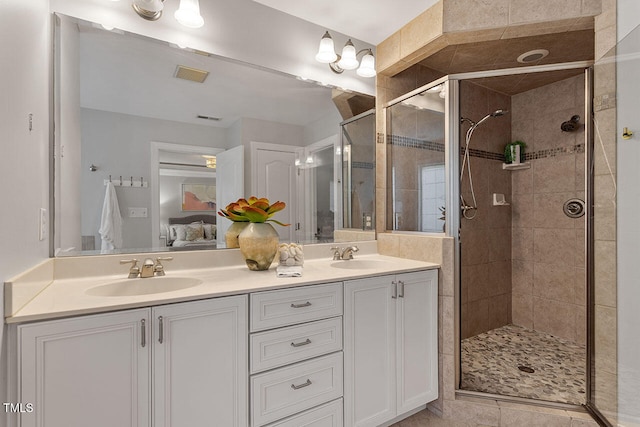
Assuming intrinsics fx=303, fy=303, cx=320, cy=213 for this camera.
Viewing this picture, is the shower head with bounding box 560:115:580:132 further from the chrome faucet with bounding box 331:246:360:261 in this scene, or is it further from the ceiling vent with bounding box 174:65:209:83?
the ceiling vent with bounding box 174:65:209:83

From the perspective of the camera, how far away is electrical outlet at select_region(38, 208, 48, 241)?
120 centimetres

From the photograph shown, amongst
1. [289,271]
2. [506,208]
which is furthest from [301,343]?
[506,208]

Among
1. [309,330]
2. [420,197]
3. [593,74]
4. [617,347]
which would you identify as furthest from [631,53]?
[309,330]

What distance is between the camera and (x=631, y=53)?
1.45m

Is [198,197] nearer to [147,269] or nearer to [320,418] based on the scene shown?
[147,269]

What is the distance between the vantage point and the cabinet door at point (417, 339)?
5.39ft

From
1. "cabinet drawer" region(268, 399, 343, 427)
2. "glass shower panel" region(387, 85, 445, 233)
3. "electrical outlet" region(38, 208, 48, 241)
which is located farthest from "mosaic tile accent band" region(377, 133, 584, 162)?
"electrical outlet" region(38, 208, 48, 241)

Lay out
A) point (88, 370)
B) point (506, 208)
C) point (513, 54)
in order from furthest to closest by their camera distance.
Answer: point (506, 208) → point (513, 54) → point (88, 370)

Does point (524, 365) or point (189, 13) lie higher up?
point (189, 13)

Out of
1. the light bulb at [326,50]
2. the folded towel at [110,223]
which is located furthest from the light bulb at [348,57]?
the folded towel at [110,223]

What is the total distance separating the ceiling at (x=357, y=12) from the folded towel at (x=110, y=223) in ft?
4.70

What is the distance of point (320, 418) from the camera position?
4.53 ft

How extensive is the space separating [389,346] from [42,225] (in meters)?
1.66

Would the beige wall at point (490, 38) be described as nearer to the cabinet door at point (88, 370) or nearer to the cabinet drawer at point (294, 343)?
the cabinet drawer at point (294, 343)
